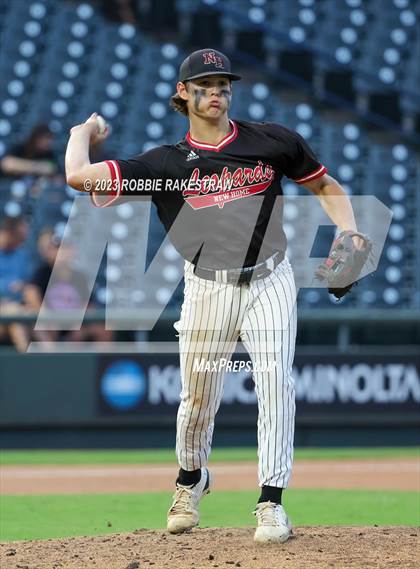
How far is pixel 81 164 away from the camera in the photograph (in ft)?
15.4

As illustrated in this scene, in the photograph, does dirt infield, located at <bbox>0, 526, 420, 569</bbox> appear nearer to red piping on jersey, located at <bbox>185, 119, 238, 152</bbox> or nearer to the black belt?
the black belt

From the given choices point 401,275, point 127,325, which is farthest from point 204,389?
point 401,275

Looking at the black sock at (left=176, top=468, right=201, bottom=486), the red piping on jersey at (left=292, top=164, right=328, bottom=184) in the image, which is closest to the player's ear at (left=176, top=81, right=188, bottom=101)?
the red piping on jersey at (left=292, top=164, right=328, bottom=184)

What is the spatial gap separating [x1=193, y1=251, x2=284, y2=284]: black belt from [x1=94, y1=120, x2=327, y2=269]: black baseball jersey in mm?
23

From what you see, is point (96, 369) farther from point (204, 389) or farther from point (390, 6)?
point (390, 6)

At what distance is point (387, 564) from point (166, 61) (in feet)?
38.0

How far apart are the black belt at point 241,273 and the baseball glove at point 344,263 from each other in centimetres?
22

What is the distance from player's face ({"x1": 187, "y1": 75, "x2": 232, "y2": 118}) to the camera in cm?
482

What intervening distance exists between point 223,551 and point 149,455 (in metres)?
5.93

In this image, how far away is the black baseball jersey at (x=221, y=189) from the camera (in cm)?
486

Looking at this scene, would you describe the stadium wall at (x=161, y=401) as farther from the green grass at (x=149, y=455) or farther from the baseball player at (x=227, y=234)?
the baseball player at (x=227, y=234)

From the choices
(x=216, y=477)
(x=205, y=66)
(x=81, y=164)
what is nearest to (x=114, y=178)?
(x=81, y=164)

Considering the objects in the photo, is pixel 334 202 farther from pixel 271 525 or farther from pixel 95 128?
pixel 271 525

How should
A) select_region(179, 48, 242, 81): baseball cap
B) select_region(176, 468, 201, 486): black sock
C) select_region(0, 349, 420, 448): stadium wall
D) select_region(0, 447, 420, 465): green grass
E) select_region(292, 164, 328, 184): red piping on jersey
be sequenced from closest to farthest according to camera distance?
select_region(179, 48, 242, 81): baseball cap → select_region(292, 164, 328, 184): red piping on jersey → select_region(176, 468, 201, 486): black sock → select_region(0, 447, 420, 465): green grass → select_region(0, 349, 420, 448): stadium wall
